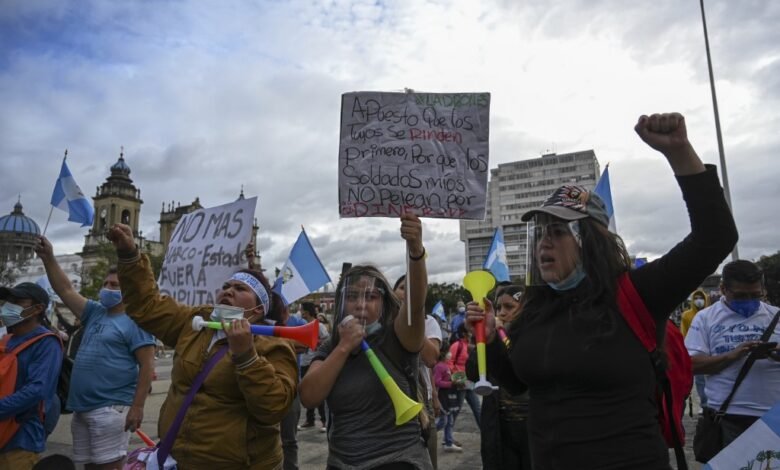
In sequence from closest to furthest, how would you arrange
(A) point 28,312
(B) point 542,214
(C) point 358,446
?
(B) point 542,214, (C) point 358,446, (A) point 28,312

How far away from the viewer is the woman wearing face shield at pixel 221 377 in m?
2.66

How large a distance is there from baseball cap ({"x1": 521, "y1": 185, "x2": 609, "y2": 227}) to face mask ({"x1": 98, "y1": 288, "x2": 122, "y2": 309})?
3.87m

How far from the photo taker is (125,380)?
4.52m

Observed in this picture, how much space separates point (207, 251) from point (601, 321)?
3.34 m

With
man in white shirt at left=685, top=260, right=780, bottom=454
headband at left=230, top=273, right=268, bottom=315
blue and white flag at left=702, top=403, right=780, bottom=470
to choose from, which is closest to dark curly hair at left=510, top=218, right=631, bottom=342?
blue and white flag at left=702, top=403, right=780, bottom=470

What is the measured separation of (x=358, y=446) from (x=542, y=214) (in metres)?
1.54

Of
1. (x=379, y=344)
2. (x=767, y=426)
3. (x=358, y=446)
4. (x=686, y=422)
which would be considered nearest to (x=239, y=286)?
(x=379, y=344)

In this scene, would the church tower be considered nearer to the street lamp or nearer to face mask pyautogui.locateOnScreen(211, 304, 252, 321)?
the street lamp

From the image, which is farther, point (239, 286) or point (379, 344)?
point (239, 286)

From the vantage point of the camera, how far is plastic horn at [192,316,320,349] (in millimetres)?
2873

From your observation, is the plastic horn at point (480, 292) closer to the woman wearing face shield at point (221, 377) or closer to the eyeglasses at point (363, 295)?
the eyeglasses at point (363, 295)

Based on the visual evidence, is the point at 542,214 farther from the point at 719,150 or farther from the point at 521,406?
the point at 719,150

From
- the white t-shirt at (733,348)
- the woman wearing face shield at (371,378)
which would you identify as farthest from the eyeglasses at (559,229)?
the white t-shirt at (733,348)

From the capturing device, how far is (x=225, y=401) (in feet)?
9.25
